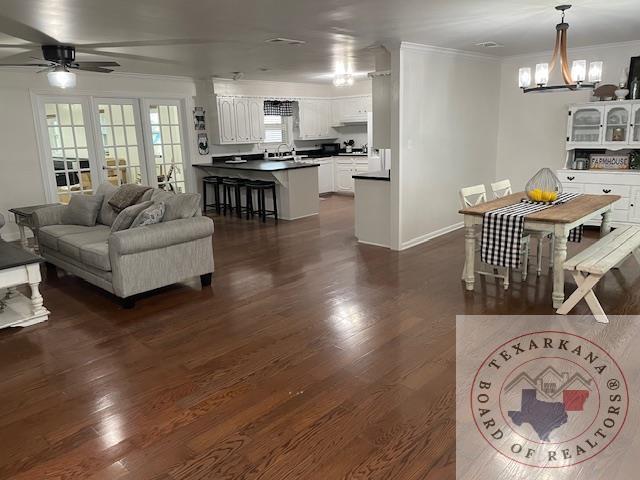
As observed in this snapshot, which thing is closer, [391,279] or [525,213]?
[525,213]

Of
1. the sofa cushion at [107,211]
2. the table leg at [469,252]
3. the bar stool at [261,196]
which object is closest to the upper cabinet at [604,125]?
the table leg at [469,252]

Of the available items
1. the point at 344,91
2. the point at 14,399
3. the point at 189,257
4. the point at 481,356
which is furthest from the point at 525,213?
the point at 344,91

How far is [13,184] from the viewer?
6355mm

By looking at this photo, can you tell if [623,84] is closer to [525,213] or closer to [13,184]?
[525,213]

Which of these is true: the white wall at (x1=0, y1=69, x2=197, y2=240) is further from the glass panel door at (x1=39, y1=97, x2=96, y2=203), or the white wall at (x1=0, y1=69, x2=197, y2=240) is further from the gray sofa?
the gray sofa

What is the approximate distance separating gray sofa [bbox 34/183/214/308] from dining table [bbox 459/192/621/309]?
7.50ft

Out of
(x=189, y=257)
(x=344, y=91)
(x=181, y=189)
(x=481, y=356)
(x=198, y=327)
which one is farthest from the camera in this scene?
(x=344, y=91)

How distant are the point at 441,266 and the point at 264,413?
2.91 meters

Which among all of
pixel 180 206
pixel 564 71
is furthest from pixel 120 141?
pixel 564 71

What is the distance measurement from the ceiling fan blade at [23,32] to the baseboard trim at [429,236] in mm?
4039

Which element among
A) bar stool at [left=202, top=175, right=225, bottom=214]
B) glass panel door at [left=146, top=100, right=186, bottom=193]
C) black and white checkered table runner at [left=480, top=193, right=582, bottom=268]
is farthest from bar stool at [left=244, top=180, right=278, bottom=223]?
black and white checkered table runner at [left=480, top=193, right=582, bottom=268]

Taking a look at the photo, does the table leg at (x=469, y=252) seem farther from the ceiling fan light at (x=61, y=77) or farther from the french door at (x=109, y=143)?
the french door at (x=109, y=143)

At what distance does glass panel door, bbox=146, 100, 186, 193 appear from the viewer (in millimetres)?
7789

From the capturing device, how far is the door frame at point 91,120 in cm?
647
